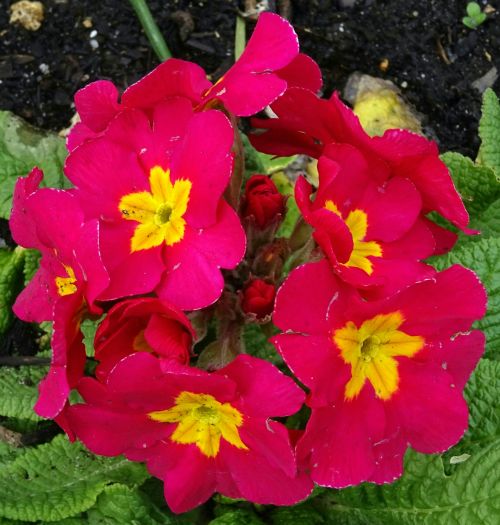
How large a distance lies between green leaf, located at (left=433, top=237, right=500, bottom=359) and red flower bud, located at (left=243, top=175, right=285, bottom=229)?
0.66 meters

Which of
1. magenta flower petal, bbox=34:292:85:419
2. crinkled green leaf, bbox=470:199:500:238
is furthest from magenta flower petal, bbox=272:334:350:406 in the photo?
crinkled green leaf, bbox=470:199:500:238

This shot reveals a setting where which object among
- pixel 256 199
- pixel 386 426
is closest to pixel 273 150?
pixel 256 199

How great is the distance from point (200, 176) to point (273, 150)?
0.98 ft

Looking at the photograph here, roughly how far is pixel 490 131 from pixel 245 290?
116 cm

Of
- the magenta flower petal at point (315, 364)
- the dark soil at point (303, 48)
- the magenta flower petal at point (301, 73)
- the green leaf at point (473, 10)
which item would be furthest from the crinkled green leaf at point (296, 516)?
the green leaf at point (473, 10)

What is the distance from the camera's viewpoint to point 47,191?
59.0 inches

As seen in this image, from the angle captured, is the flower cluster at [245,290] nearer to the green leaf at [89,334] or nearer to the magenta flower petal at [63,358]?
the magenta flower petal at [63,358]

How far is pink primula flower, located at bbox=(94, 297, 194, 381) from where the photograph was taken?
1.40 meters

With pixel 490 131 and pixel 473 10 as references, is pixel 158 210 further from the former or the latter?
pixel 473 10

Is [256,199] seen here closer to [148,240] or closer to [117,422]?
[148,240]

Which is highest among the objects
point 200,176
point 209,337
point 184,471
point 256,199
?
point 200,176

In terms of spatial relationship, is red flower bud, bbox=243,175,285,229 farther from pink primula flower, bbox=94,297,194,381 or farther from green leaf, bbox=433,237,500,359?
green leaf, bbox=433,237,500,359

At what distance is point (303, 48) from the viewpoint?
10.2 ft

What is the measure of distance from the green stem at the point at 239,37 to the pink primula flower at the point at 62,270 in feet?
4.80
